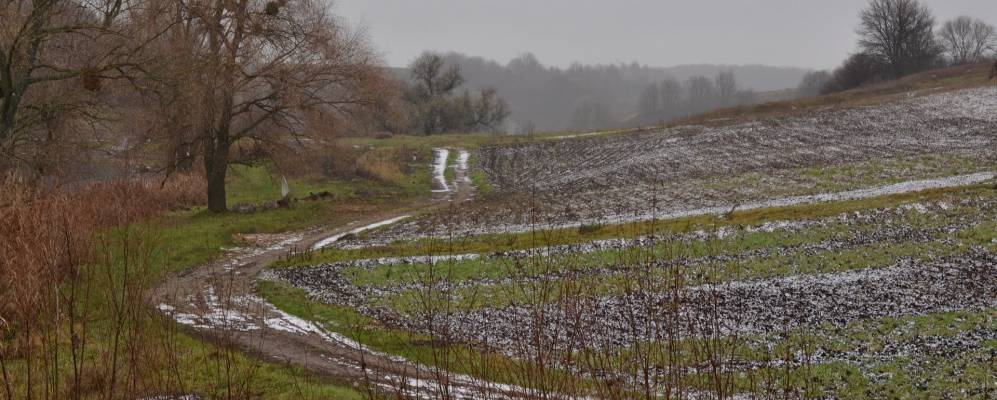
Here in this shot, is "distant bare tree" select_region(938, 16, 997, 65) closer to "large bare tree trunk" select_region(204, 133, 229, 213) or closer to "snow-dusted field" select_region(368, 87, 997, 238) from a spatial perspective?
"snow-dusted field" select_region(368, 87, 997, 238)

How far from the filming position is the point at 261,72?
2950cm

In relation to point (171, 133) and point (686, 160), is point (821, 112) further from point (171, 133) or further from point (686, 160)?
point (171, 133)

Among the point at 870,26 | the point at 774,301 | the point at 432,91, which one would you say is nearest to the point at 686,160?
the point at 774,301

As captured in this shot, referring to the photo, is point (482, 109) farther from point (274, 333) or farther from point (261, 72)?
point (274, 333)

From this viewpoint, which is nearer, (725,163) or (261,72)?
(261,72)

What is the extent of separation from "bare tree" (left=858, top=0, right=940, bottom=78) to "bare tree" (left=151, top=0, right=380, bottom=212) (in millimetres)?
87069

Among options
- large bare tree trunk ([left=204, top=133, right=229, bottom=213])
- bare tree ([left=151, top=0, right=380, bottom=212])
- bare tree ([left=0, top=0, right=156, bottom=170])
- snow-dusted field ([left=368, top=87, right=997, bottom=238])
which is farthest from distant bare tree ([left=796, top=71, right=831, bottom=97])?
bare tree ([left=0, top=0, right=156, bottom=170])

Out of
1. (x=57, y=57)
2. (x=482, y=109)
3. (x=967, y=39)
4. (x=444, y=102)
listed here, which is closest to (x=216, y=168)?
(x=57, y=57)

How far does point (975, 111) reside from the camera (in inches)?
2068

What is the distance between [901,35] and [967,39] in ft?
163

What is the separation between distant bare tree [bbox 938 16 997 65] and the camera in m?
126

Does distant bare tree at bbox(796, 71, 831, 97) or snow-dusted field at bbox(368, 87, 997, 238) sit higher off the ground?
distant bare tree at bbox(796, 71, 831, 97)

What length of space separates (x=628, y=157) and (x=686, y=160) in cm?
517

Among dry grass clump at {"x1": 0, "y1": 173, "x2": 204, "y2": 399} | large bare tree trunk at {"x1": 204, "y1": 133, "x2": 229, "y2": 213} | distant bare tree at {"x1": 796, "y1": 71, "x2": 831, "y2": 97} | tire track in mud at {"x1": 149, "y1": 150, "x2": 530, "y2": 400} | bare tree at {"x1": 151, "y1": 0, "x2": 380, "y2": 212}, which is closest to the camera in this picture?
dry grass clump at {"x1": 0, "y1": 173, "x2": 204, "y2": 399}
